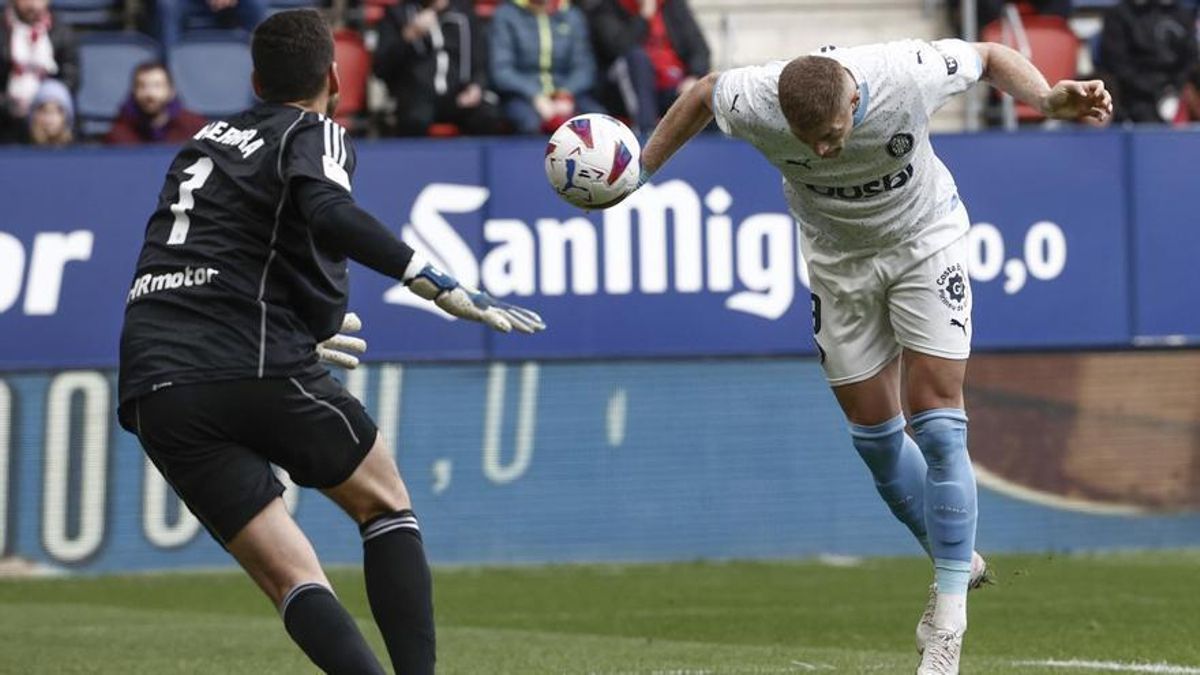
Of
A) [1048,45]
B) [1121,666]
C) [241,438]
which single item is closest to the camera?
[241,438]

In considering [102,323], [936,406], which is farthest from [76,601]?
[936,406]

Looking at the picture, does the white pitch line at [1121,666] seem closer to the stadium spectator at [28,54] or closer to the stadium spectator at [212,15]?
the stadium spectator at [28,54]

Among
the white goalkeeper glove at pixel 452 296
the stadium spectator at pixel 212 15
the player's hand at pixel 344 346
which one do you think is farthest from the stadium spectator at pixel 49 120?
the white goalkeeper glove at pixel 452 296

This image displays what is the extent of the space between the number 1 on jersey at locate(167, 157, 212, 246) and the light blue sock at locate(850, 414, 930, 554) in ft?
9.77

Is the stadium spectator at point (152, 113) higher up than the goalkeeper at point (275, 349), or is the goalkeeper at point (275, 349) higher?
the goalkeeper at point (275, 349)

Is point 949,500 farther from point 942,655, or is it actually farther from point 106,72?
point 106,72

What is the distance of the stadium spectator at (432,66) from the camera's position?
1588 cm

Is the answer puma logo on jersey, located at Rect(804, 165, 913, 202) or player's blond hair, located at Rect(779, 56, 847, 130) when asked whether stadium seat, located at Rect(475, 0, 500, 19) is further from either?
player's blond hair, located at Rect(779, 56, 847, 130)

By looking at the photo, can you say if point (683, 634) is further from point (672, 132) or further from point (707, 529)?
point (707, 529)

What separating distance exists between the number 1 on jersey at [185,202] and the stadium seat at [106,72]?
10.5 m

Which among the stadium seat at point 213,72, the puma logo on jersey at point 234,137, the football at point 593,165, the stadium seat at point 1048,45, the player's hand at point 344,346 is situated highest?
the puma logo on jersey at point 234,137

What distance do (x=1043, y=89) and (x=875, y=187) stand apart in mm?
652

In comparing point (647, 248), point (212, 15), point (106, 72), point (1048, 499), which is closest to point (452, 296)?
point (647, 248)

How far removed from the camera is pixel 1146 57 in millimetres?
16641
